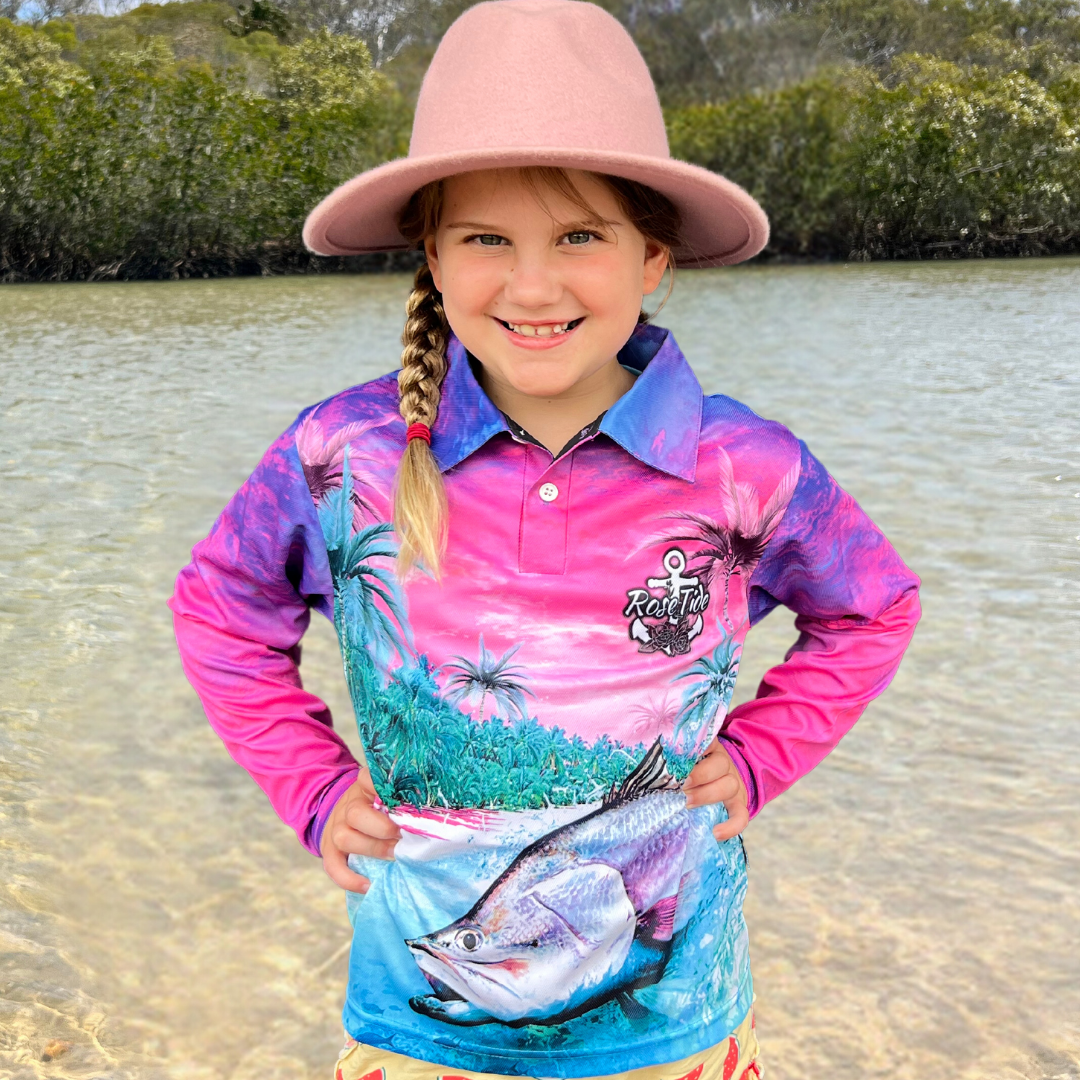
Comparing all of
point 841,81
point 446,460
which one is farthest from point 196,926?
point 841,81

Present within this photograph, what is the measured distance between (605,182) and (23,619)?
3268mm

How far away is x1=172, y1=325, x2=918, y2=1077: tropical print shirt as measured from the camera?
4.28 ft

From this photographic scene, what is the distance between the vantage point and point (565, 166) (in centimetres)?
125

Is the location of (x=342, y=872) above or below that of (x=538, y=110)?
below

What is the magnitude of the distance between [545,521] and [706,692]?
0.87ft

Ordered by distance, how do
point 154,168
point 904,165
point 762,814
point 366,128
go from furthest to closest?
1. point 366,128
2. point 904,165
3. point 154,168
4. point 762,814

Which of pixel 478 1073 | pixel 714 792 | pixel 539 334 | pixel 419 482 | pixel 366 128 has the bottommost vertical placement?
pixel 478 1073

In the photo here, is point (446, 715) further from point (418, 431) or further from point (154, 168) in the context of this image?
point (154, 168)

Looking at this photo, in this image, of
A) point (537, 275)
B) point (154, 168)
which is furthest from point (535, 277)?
point (154, 168)

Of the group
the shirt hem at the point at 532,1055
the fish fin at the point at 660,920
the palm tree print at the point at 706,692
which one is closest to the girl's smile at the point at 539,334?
the palm tree print at the point at 706,692

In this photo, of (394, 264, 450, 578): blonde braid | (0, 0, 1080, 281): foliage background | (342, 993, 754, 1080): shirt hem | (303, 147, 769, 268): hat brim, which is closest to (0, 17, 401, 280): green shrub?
(0, 0, 1080, 281): foliage background

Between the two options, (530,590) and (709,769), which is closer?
(530,590)

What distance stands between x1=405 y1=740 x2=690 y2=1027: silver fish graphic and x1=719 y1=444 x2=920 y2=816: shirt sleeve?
198 mm

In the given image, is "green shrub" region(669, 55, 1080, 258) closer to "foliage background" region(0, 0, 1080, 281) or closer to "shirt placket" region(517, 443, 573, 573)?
"foliage background" region(0, 0, 1080, 281)
